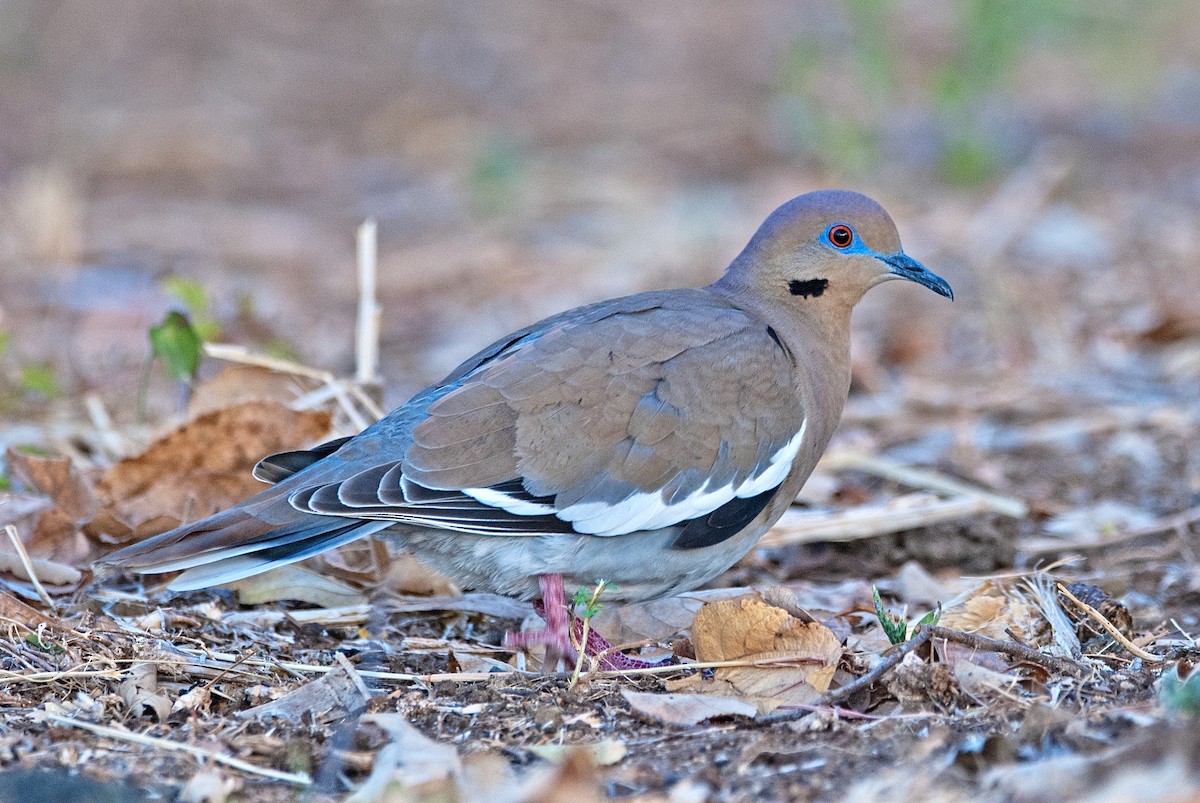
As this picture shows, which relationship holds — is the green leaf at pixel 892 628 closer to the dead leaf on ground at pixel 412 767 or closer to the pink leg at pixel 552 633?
the pink leg at pixel 552 633

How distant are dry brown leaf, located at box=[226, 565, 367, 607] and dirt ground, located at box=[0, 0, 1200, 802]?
10mm

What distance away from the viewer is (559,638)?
3.71 metres

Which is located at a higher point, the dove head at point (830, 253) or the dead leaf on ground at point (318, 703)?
the dove head at point (830, 253)

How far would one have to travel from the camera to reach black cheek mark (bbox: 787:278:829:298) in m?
4.41

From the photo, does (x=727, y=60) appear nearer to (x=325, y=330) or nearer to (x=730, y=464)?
(x=325, y=330)

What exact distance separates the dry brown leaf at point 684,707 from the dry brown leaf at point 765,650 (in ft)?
0.24

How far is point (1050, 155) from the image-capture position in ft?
30.7

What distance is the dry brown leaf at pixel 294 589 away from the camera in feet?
13.3

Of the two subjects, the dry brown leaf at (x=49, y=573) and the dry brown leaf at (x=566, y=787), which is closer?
the dry brown leaf at (x=566, y=787)

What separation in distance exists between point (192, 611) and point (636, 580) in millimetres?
1218

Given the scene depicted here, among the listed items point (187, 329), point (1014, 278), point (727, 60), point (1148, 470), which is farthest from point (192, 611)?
point (727, 60)

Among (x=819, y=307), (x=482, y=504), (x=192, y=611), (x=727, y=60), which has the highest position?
(x=727, y=60)

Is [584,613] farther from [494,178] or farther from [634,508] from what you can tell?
[494,178]

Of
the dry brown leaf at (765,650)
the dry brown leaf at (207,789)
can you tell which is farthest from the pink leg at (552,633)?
the dry brown leaf at (207,789)
